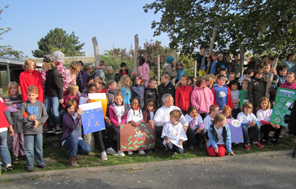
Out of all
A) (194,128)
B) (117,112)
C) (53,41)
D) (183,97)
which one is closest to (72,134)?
(117,112)

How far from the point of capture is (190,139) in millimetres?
6234

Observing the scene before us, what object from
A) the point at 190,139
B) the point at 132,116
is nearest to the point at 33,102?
the point at 132,116

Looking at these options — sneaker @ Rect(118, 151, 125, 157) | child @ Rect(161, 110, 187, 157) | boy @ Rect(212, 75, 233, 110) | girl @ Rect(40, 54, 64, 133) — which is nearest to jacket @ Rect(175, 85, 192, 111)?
boy @ Rect(212, 75, 233, 110)

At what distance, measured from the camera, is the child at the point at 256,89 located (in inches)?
283

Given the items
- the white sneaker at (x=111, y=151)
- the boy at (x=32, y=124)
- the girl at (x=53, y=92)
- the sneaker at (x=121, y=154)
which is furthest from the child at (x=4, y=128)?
the sneaker at (x=121, y=154)

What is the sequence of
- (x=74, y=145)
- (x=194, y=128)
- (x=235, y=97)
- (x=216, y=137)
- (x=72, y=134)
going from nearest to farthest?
(x=74, y=145)
(x=72, y=134)
(x=216, y=137)
(x=194, y=128)
(x=235, y=97)

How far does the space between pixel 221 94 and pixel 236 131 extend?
1320mm

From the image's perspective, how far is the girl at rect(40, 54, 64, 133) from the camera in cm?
603

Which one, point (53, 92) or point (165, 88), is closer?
point (53, 92)

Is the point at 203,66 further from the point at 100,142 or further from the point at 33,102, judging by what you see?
the point at 33,102

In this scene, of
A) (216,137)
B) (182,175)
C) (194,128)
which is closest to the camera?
(182,175)

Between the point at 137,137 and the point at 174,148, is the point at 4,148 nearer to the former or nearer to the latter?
the point at 137,137

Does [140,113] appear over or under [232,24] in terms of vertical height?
under

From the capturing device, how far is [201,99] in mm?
6902
